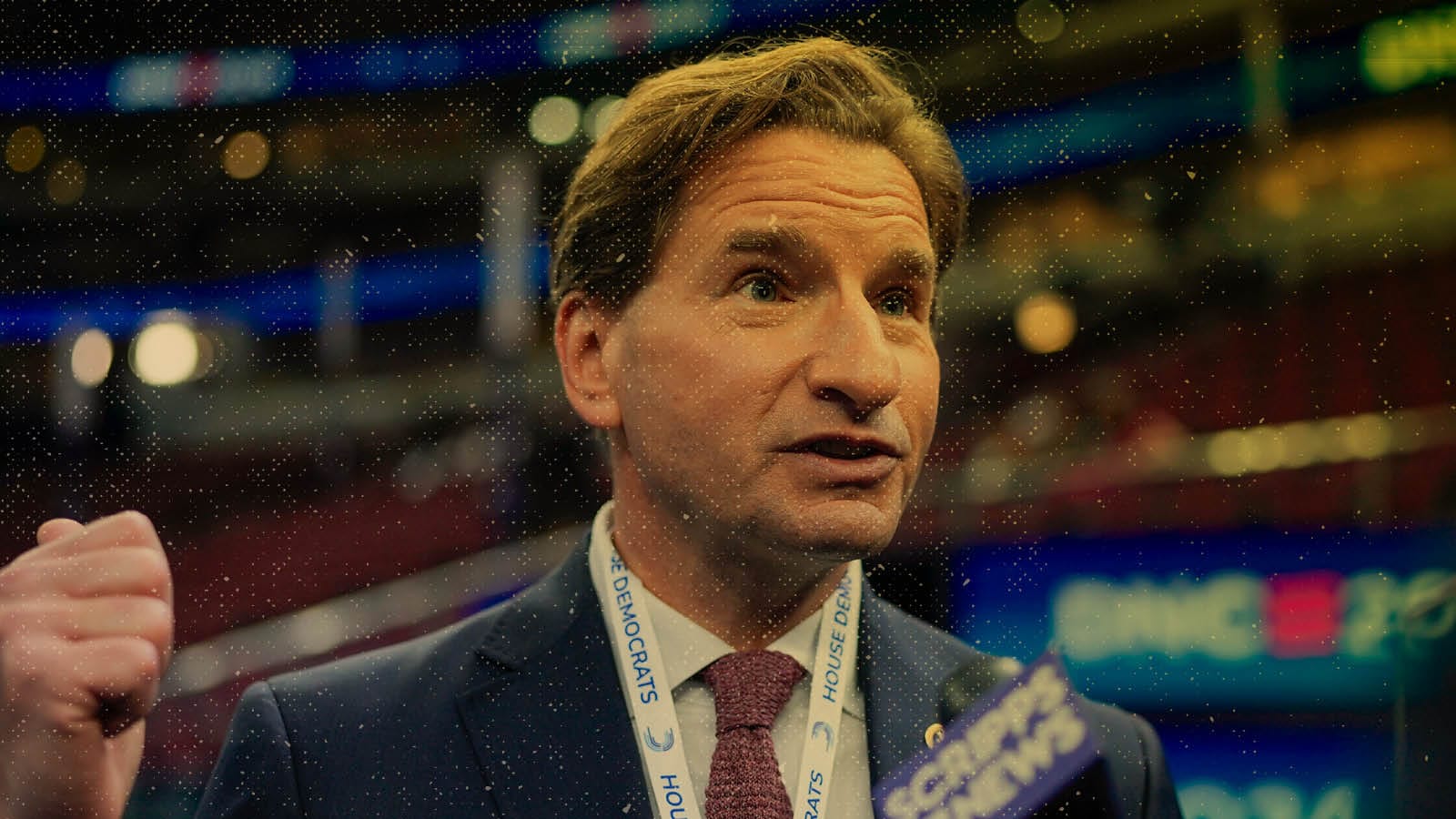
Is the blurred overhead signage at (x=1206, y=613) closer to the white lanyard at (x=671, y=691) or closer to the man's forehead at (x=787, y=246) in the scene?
the white lanyard at (x=671, y=691)

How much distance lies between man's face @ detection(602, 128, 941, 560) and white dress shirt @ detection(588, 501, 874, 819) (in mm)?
73

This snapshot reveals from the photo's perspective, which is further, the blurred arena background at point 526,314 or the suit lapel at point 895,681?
the blurred arena background at point 526,314

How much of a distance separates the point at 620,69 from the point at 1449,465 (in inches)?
42.1

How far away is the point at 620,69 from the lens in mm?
1048

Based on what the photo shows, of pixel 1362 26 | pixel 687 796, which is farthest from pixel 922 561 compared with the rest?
pixel 1362 26

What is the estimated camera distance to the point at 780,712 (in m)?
0.90

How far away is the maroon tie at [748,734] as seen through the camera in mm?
830

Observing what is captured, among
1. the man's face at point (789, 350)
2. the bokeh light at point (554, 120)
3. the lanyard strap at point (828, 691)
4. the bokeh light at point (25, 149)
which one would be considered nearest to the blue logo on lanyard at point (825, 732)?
the lanyard strap at point (828, 691)

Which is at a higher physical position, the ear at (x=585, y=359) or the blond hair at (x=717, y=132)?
the blond hair at (x=717, y=132)

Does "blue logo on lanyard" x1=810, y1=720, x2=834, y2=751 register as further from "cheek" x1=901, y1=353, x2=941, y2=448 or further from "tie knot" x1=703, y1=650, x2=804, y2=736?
"cheek" x1=901, y1=353, x2=941, y2=448

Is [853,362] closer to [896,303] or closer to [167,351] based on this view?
[896,303]

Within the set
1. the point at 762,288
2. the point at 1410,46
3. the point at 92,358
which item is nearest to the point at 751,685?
the point at 762,288

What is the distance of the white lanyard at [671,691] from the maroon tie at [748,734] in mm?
15

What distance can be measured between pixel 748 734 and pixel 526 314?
0.42 meters
